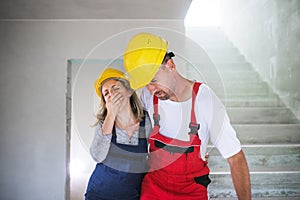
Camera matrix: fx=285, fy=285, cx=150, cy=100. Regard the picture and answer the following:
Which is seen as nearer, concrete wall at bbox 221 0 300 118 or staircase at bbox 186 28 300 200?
staircase at bbox 186 28 300 200

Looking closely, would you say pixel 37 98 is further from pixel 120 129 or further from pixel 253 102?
pixel 253 102

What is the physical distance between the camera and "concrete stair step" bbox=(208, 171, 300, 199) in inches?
76.2

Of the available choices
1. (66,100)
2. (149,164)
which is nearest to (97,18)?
(66,100)

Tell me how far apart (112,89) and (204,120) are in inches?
10.7

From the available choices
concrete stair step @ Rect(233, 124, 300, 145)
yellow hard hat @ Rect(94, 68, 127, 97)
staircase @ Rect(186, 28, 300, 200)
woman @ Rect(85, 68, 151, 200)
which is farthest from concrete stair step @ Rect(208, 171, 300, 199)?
yellow hard hat @ Rect(94, 68, 127, 97)

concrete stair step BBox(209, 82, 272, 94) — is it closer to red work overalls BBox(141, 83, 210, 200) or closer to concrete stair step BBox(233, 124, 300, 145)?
concrete stair step BBox(233, 124, 300, 145)

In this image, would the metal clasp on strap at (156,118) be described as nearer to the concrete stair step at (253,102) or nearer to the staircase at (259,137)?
the staircase at (259,137)

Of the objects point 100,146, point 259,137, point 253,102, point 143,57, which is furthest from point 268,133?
point 143,57

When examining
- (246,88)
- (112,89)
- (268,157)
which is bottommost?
(268,157)

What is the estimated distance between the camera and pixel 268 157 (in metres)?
2.14

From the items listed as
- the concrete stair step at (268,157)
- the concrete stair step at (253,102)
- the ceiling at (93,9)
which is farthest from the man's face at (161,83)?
the concrete stair step at (253,102)

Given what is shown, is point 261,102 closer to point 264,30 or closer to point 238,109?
point 238,109

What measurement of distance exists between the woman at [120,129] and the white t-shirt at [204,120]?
6cm

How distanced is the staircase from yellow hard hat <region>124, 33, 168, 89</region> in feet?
2.65
